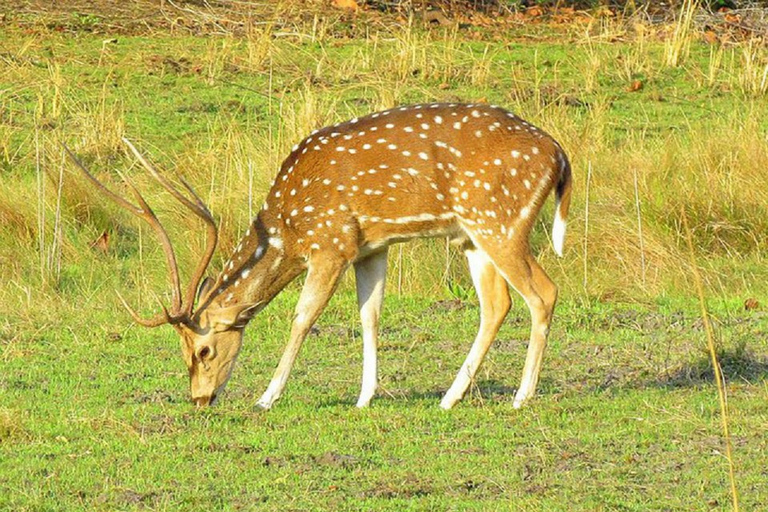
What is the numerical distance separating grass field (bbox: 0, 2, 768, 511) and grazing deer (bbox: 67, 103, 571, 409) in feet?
1.09

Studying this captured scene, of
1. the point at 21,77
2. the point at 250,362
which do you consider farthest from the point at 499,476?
the point at 21,77

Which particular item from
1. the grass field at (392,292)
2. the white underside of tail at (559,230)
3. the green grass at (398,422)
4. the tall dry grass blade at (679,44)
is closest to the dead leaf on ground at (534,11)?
the grass field at (392,292)

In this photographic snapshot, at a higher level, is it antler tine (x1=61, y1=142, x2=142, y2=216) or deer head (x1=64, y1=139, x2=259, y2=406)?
antler tine (x1=61, y1=142, x2=142, y2=216)

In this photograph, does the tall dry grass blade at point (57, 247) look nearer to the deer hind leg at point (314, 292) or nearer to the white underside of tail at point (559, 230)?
the deer hind leg at point (314, 292)

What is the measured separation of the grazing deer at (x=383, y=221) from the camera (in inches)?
313

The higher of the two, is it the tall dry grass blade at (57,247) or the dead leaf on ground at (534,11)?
the tall dry grass blade at (57,247)

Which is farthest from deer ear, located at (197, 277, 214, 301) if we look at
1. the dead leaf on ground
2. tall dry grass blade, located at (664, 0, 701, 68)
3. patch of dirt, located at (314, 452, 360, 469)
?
the dead leaf on ground

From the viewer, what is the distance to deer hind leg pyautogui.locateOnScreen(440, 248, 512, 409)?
8.17m

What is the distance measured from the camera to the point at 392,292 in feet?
35.3

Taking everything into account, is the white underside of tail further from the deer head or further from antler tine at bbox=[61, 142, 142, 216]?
antler tine at bbox=[61, 142, 142, 216]

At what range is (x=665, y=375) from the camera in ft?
28.1

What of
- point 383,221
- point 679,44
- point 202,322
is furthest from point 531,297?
point 679,44

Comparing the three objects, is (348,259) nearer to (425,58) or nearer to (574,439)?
(574,439)

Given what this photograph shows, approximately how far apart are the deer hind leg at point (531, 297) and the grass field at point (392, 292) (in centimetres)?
13
